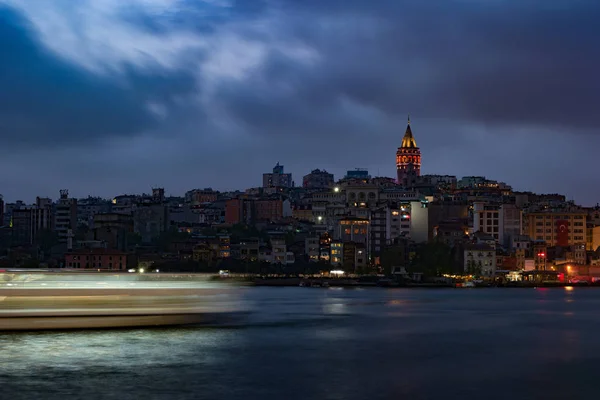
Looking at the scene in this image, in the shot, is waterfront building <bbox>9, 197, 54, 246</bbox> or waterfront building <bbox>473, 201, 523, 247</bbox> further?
waterfront building <bbox>9, 197, 54, 246</bbox>

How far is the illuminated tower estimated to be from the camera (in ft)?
468

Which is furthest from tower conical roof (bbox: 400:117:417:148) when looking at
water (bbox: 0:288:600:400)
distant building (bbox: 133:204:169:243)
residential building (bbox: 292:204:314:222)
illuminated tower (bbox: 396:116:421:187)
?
water (bbox: 0:288:600:400)

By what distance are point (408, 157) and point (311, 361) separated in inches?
4895

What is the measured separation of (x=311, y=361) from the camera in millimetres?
21828

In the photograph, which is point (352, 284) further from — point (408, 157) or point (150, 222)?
point (408, 157)

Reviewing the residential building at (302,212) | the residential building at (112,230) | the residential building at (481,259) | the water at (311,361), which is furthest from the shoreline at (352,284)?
the residential building at (302,212)

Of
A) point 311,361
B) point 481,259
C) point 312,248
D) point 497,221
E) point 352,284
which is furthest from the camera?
point 497,221

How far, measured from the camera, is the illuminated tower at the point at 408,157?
14250 cm

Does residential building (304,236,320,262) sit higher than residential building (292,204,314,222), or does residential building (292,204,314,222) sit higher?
residential building (292,204,314,222)

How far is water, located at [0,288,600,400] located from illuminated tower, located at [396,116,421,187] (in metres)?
109

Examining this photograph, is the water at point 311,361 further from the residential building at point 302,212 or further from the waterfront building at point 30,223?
the residential building at point 302,212

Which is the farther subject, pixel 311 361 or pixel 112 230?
pixel 112 230

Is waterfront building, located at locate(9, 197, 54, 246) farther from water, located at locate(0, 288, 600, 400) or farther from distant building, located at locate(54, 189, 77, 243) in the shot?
water, located at locate(0, 288, 600, 400)

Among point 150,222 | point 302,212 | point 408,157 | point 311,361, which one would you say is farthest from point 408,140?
point 311,361
